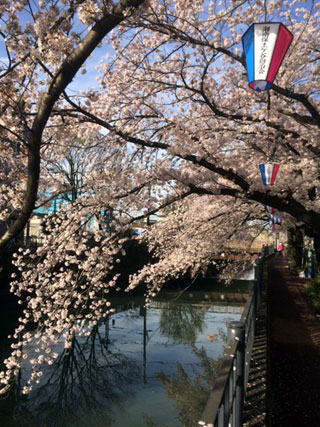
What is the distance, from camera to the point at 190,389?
9539 millimetres

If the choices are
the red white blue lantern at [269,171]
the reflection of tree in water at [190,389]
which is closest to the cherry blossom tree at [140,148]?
the red white blue lantern at [269,171]

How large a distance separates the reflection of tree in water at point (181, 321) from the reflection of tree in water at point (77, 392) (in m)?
3.01

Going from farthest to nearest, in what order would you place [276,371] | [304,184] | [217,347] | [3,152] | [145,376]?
1. [217,347]
2. [145,376]
3. [304,184]
4. [276,371]
5. [3,152]

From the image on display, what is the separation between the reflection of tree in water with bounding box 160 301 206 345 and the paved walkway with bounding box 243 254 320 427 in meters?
5.82

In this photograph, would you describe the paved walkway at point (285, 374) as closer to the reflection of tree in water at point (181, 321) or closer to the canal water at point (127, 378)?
the canal water at point (127, 378)

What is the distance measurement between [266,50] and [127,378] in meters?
Answer: 9.52

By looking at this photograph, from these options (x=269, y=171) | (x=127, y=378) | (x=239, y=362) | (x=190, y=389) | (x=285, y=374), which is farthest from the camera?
(x=127, y=378)

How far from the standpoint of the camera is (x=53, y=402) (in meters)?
9.29

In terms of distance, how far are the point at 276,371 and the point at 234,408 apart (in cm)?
286

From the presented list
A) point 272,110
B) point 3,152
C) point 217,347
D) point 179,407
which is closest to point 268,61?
point 3,152

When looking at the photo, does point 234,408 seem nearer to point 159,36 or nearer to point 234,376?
point 234,376

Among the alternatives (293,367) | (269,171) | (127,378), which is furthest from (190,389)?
(269,171)

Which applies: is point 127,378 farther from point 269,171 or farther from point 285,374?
point 269,171

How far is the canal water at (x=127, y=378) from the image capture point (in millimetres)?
8430
